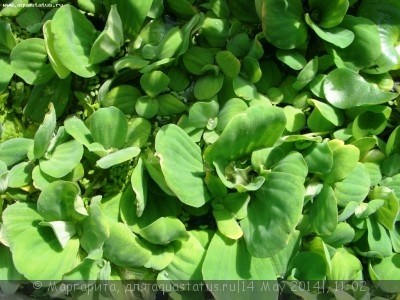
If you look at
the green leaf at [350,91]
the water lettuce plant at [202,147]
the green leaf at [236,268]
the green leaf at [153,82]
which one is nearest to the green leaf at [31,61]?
the water lettuce plant at [202,147]

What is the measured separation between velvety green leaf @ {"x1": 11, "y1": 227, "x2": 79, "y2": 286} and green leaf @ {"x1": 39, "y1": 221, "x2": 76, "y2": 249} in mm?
11

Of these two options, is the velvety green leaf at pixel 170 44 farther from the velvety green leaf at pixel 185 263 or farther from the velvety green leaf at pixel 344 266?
the velvety green leaf at pixel 344 266

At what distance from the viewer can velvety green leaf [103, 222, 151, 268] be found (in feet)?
3.50

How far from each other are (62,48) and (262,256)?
1.98 ft

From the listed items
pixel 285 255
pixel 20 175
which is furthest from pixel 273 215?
pixel 20 175

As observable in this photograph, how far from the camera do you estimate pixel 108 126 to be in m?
1.14

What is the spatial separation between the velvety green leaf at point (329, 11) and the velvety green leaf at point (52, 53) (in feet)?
1.90

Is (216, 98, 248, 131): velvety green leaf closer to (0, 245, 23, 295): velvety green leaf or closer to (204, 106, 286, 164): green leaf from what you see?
(204, 106, 286, 164): green leaf

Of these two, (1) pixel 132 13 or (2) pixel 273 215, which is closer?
(2) pixel 273 215

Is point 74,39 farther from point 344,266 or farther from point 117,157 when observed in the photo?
point 344,266

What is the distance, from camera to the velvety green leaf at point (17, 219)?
1.09 metres

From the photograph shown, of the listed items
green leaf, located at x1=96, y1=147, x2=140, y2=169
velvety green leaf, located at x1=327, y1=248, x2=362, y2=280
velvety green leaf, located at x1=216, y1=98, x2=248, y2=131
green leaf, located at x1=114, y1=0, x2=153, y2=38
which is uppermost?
green leaf, located at x1=114, y1=0, x2=153, y2=38

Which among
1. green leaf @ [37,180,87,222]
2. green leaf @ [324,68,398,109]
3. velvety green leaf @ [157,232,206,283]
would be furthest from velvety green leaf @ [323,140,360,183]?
green leaf @ [37,180,87,222]

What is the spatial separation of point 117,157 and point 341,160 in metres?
0.47
